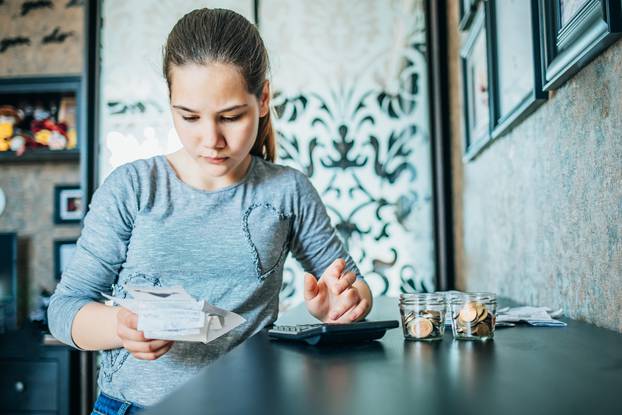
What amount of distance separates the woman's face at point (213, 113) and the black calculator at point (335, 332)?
1.13 ft

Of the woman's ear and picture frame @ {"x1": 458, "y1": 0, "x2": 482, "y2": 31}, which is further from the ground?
picture frame @ {"x1": 458, "y1": 0, "x2": 482, "y2": 31}

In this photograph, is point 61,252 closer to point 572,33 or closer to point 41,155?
point 41,155

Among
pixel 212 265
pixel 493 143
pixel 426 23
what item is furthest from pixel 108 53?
pixel 212 265

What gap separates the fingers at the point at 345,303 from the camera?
109 centimetres

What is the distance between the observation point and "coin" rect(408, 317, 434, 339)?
36.9 inches

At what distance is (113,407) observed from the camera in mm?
1120

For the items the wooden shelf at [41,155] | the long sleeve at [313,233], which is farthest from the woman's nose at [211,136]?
the wooden shelf at [41,155]

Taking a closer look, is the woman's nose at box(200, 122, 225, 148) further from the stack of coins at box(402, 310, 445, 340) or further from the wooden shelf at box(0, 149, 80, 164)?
the wooden shelf at box(0, 149, 80, 164)

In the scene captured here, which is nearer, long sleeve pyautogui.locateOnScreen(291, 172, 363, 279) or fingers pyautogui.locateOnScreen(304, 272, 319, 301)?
fingers pyautogui.locateOnScreen(304, 272, 319, 301)

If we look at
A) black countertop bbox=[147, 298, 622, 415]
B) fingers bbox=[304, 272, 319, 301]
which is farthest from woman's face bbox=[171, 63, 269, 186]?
black countertop bbox=[147, 298, 622, 415]

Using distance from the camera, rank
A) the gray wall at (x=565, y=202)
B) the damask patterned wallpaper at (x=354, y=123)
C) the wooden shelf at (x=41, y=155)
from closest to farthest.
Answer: the gray wall at (x=565, y=202), the damask patterned wallpaper at (x=354, y=123), the wooden shelf at (x=41, y=155)

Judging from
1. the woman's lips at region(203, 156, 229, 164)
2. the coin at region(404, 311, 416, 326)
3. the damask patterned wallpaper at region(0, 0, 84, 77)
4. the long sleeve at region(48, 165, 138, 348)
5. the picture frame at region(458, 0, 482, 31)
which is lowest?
the coin at region(404, 311, 416, 326)

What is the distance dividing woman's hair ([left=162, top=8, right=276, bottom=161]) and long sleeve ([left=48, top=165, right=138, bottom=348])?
208 mm

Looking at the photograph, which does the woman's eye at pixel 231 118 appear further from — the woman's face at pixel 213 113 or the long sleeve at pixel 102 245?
the long sleeve at pixel 102 245
